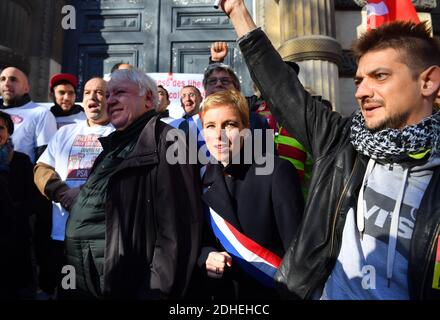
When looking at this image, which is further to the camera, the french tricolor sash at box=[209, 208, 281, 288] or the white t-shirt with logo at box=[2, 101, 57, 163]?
the white t-shirt with logo at box=[2, 101, 57, 163]

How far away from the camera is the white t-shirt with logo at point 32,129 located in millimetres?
3650

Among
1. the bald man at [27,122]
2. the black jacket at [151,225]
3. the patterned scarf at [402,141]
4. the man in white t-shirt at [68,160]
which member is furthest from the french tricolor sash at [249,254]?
the bald man at [27,122]

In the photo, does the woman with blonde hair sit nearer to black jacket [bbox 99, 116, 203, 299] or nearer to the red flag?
black jacket [bbox 99, 116, 203, 299]

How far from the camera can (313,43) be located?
4.97 m

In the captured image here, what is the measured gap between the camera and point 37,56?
21.7 feet

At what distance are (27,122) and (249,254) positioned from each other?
2.79 metres

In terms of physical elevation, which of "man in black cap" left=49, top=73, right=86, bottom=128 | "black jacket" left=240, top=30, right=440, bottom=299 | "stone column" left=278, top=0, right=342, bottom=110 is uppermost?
"stone column" left=278, top=0, right=342, bottom=110

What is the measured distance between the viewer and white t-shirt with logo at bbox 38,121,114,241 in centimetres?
293

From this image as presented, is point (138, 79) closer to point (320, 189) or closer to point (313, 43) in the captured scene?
point (320, 189)

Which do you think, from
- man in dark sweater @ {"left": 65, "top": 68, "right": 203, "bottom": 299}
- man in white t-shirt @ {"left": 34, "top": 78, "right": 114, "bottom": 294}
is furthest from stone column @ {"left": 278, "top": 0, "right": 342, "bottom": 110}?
man in dark sweater @ {"left": 65, "top": 68, "right": 203, "bottom": 299}

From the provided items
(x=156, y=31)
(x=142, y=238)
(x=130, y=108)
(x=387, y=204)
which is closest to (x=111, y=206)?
(x=142, y=238)

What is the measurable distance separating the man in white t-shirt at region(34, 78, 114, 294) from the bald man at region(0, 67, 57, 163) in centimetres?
66

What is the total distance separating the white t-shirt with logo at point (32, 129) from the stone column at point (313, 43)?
9.83 ft

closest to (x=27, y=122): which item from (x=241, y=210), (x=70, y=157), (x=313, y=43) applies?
(x=70, y=157)
